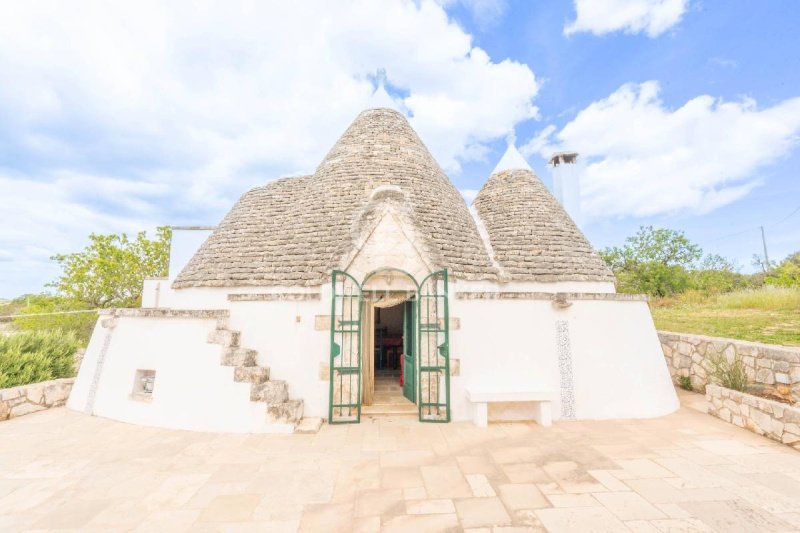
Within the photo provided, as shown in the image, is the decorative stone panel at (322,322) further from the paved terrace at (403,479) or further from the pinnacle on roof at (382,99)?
the pinnacle on roof at (382,99)

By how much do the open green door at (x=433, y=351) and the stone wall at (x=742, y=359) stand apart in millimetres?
5458

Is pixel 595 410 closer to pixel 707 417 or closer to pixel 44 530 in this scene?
pixel 707 417

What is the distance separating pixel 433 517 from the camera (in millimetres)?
3199

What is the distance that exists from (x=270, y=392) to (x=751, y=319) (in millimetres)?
13531

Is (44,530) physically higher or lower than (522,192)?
lower

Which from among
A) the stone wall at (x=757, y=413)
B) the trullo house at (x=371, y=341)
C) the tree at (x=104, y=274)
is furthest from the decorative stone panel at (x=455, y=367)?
the tree at (x=104, y=274)

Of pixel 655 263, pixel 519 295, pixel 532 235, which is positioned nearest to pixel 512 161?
pixel 532 235

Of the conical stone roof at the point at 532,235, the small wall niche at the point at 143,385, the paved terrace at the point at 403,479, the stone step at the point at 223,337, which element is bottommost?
the paved terrace at the point at 403,479

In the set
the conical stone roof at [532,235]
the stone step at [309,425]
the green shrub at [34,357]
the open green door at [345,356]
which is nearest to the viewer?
the stone step at [309,425]

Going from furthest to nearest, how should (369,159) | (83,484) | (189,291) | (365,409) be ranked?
(369,159), (189,291), (365,409), (83,484)

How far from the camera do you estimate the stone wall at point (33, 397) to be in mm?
6191

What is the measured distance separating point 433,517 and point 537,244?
6.68m

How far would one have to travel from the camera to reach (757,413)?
523cm

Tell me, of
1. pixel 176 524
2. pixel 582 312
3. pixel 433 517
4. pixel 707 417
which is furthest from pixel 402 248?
pixel 707 417
